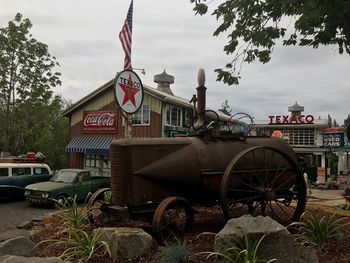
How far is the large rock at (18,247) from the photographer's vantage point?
229 inches

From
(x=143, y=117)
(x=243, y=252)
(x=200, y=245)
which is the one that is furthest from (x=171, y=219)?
(x=143, y=117)

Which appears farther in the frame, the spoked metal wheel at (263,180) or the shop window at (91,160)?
the shop window at (91,160)

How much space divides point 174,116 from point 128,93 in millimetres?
17183

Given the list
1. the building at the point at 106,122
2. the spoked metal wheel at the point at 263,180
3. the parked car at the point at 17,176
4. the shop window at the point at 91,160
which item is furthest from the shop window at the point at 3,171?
the shop window at the point at 91,160

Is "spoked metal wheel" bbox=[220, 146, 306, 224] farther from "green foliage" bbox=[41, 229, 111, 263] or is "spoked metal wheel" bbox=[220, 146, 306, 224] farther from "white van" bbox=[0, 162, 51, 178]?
"white van" bbox=[0, 162, 51, 178]

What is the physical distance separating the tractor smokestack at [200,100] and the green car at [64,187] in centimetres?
782

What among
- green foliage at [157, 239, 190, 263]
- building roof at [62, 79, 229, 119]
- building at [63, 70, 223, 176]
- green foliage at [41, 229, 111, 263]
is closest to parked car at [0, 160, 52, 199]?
building at [63, 70, 223, 176]

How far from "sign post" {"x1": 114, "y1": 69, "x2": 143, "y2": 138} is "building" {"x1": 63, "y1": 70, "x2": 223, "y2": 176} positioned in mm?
15006

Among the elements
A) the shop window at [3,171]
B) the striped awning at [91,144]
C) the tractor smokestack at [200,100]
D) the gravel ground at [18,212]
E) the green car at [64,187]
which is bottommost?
the gravel ground at [18,212]

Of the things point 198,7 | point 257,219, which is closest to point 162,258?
point 257,219

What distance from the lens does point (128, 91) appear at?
8.84 meters

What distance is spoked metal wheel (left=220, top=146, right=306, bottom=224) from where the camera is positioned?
7.23m

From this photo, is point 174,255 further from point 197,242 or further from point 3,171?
point 3,171

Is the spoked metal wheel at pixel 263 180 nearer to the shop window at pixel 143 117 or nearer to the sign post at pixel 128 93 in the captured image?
the sign post at pixel 128 93
